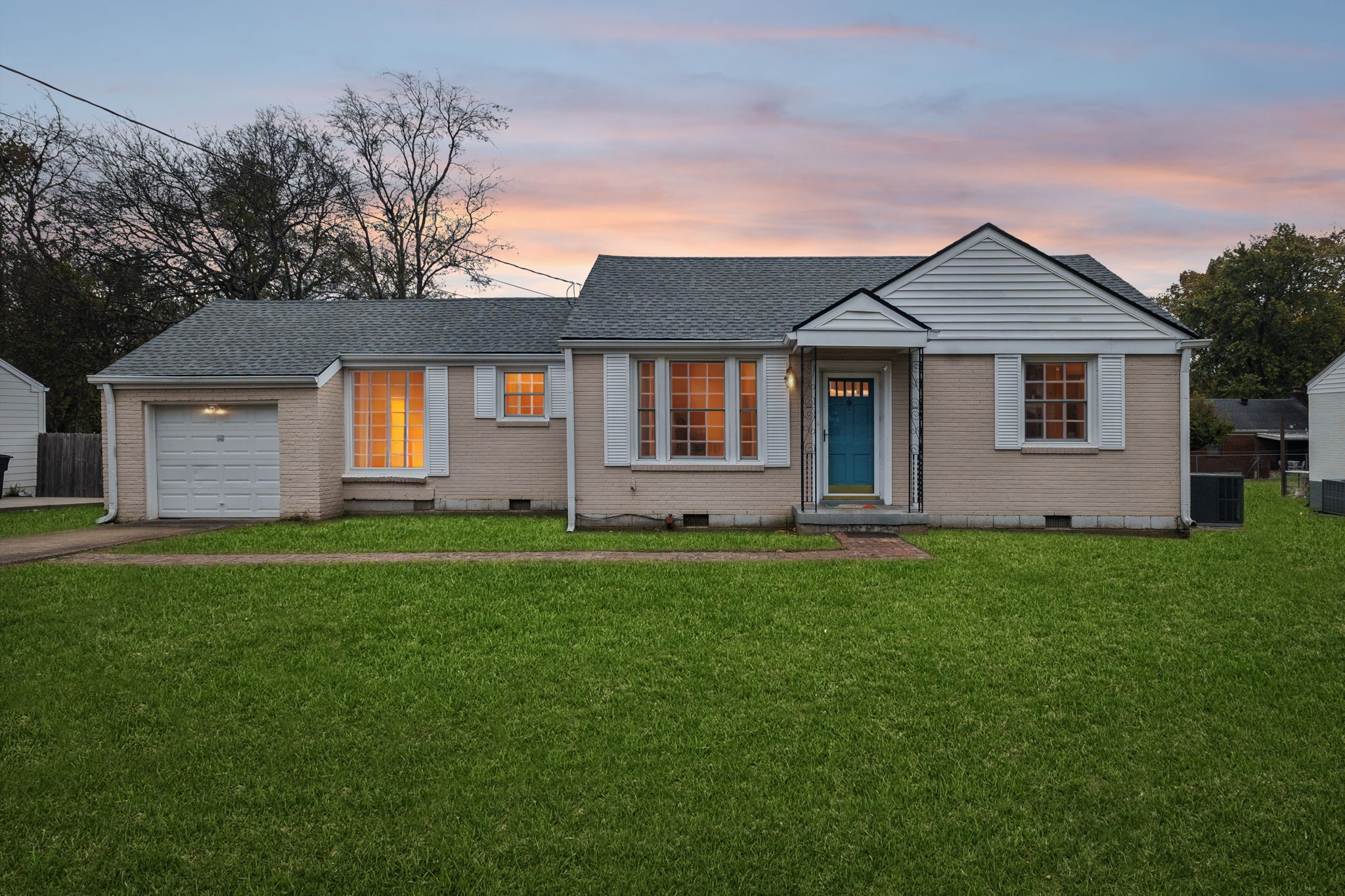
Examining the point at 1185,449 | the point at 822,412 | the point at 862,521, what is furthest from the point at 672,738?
the point at 1185,449

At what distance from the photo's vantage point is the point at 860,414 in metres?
13.4

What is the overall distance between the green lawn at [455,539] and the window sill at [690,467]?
1.16m

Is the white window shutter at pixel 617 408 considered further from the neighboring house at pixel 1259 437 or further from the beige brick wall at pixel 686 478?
the neighboring house at pixel 1259 437

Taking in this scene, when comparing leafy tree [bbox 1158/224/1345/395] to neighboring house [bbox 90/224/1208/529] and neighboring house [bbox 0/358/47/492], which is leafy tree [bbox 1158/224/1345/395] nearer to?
neighboring house [bbox 90/224/1208/529]

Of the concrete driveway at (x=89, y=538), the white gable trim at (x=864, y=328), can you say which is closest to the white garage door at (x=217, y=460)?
the concrete driveway at (x=89, y=538)

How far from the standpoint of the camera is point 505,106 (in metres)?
28.5

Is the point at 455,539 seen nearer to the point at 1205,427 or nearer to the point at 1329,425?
the point at 1329,425

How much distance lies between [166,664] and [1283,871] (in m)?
7.26

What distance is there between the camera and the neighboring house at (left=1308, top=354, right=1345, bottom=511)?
2098 centimetres

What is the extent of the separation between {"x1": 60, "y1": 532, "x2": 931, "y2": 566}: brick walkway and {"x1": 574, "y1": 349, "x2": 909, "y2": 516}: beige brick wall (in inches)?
114

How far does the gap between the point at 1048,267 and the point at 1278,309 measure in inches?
1918

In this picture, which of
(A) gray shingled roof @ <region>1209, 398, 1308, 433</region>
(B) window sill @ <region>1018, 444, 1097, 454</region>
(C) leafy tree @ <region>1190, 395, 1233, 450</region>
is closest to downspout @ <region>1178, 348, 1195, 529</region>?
(B) window sill @ <region>1018, 444, 1097, 454</region>

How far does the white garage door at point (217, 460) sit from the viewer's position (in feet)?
47.4

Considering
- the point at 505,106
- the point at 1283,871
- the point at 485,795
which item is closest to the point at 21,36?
the point at 505,106
